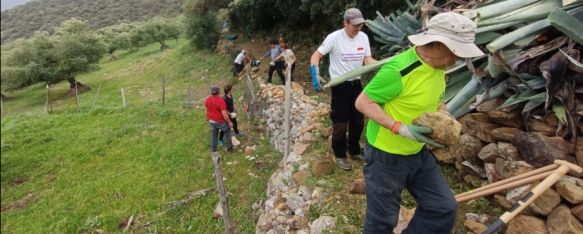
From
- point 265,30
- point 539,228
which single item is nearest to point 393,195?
point 539,228

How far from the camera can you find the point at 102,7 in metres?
1.74

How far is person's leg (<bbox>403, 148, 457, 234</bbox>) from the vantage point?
2434 mm

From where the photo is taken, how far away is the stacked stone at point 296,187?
12.3 ft

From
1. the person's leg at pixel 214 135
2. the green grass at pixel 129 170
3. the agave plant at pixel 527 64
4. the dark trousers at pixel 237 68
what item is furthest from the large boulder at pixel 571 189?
the dark trousers at pixel 237 68

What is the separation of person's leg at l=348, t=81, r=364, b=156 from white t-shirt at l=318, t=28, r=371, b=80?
0.14 meters

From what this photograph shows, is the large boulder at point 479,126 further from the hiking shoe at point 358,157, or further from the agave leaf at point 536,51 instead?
the hiking shoe at point 358,157

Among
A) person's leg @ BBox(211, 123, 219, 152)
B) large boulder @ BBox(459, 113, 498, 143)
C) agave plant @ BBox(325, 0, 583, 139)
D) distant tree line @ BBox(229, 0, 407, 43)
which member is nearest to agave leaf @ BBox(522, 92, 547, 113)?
agave plant @ BBox(325, 0, 583, 139)

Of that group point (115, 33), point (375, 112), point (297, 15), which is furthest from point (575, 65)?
point (297, 15)

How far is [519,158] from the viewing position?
11.0 ft

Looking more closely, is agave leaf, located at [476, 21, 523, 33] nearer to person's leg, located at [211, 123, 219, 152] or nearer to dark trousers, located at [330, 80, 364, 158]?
dark trousers, located at [330, 80, 364, 158]

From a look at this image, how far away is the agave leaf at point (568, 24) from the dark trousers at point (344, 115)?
1.74 m

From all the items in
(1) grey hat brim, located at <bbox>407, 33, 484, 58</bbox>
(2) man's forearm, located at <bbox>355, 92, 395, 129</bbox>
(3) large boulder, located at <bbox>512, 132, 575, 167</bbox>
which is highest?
(1) grey hat brim, located at <bbox>407, 33, 484, 58</bbox>

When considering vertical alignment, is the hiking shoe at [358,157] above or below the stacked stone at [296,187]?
above

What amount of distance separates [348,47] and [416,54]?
65.3 inches
